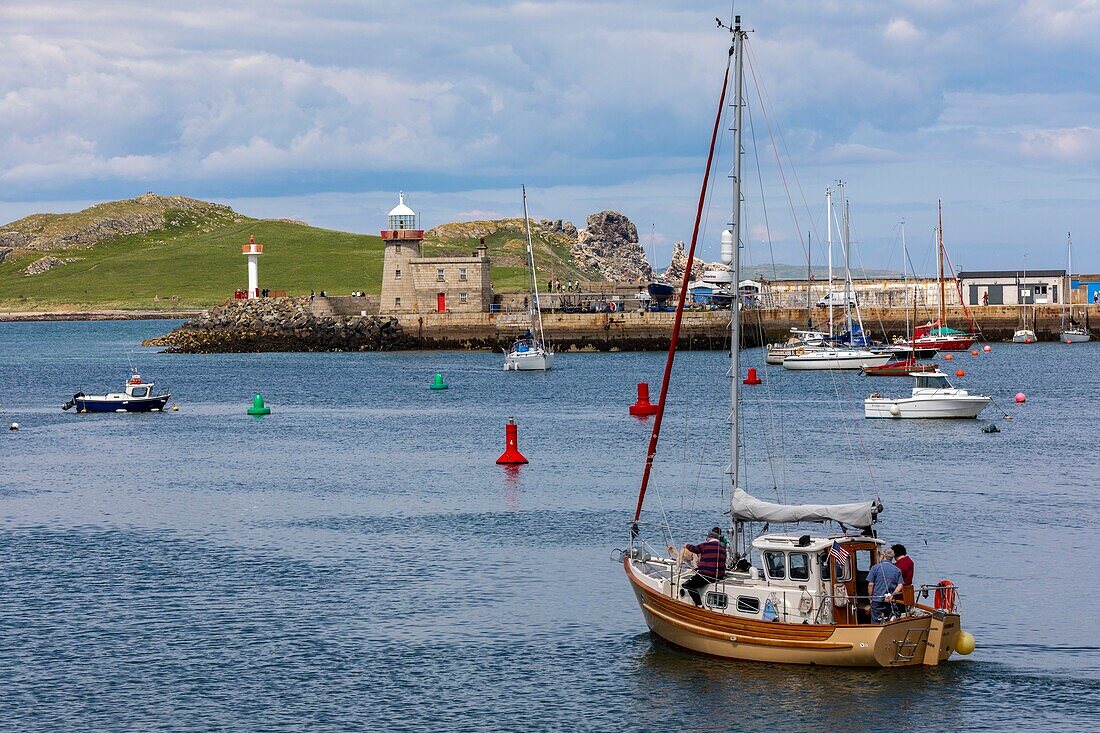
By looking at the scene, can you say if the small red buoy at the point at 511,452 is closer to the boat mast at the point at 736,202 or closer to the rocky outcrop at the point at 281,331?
the boat mast at the point at 736,202

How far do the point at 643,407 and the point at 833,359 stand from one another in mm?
32835

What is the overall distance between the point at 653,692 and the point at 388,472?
95.1ft

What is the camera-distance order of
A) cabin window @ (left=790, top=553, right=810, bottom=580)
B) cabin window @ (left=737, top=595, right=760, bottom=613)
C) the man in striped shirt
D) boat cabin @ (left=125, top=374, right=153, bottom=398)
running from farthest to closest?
boat cabin @ (left=125, top=374, right=153, bottom=398) < the man in striped shirt < cabin window @ (left=737, top=595, right=760, bottom=613) < cabin window @ (left=790, top=553, right=810, bottom=580)

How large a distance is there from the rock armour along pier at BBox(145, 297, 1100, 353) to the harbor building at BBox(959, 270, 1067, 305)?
6152 millimetres

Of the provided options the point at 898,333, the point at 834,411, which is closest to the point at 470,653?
the point at 834,411

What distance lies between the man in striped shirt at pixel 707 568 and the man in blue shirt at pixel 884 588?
A: 292 centimetres

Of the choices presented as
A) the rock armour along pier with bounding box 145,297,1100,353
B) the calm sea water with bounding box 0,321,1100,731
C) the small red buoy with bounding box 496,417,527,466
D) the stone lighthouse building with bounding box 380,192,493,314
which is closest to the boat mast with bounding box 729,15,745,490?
the calm sea water with bounding box 0,321,1100,731

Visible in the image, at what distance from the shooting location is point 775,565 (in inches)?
1083

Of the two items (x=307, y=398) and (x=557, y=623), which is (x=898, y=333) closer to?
(x=307, y=398)

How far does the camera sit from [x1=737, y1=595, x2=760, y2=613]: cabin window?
→ 2761cm

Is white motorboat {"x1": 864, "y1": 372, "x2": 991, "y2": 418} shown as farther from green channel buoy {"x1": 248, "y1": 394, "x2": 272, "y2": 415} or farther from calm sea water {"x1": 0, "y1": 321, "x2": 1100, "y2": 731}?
green channel buoy {"x1": 248, "y1": 394, "x2": 272, "y2": 415}

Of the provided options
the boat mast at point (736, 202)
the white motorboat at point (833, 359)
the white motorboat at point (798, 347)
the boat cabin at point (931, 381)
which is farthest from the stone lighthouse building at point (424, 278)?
the boat mast at point (736, 202)

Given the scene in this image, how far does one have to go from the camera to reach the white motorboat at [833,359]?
10181 centimetres

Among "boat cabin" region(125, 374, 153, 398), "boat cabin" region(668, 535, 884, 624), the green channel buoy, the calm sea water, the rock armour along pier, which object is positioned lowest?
the calm sea water
